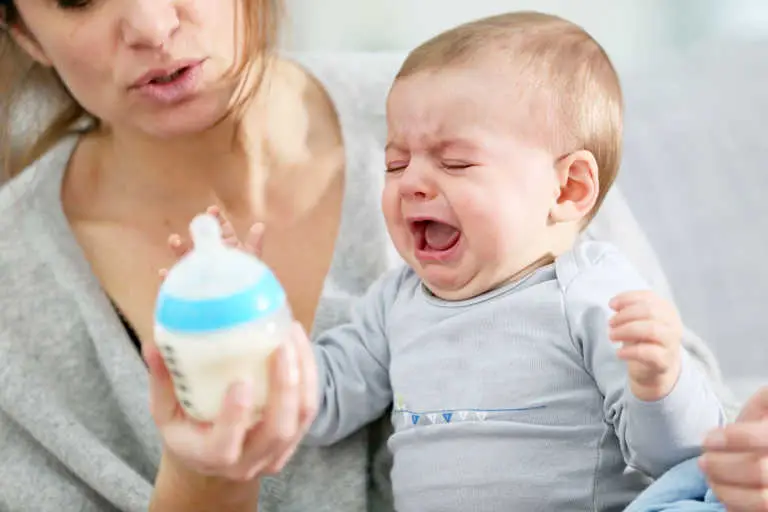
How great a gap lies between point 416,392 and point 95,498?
0.44 metres

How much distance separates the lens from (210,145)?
1308 mm

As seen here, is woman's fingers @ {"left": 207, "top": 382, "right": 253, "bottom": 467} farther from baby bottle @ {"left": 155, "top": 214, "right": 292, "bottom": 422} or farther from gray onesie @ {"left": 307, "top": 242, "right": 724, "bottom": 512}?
gray onesie @ {"left": 307, "top": 242, "right": 724, "bottom": 512}

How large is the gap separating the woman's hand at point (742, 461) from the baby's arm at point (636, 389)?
9 centimetres

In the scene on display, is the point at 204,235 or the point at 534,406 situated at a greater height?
the point at 204,235

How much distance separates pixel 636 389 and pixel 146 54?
631 mm

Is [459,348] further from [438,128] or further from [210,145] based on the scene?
[210,145]

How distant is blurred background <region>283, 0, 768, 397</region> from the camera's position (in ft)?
4.85

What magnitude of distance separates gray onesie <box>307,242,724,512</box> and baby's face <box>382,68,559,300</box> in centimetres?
4

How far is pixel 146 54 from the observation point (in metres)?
1.07

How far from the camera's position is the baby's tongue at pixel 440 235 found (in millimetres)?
997

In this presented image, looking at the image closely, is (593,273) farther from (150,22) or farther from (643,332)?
(150,22)

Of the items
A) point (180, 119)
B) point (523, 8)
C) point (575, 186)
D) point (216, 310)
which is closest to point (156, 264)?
point (180, 119)

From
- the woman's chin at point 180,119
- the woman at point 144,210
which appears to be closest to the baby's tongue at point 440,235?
the woman at point 144,210

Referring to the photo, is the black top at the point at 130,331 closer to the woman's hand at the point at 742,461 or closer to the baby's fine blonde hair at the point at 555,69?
the baby's fine blonde hair at the point at 555,69
